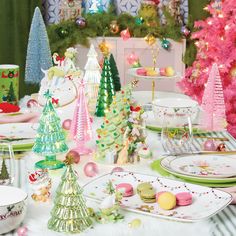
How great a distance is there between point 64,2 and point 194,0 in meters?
1.23

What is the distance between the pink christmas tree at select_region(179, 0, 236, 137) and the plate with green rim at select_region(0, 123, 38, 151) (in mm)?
2339

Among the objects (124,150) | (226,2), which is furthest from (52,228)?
(226,2)

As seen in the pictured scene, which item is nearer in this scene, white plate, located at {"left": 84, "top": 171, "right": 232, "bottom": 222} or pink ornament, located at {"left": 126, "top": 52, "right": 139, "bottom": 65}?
white plate, located at {"left": 84, "top": 171, "right": 232, "bottom": 222}

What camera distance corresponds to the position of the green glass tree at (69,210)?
1.20 m

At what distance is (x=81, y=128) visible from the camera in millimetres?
A: 1801

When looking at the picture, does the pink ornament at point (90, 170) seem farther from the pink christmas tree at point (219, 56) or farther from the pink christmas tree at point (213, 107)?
the pink christmas tree at point (219, 56)

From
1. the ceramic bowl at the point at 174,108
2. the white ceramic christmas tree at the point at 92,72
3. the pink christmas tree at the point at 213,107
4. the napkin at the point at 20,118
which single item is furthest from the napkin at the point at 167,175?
the white ceramic christmas tree at the point at 92,72

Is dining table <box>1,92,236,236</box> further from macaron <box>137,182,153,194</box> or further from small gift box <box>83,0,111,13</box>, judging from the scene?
small gift box <box>83,0,111,13</box>

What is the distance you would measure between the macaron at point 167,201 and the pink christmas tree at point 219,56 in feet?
9.33

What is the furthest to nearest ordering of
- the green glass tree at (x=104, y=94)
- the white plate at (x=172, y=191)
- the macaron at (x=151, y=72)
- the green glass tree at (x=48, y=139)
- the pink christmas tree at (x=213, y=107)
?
the macaron at (x=151, y=72)
the green glass tree at (x=104, y=94)
the pink christmas tree at (x=213, y=107)
the green glass tree at (x=48, y=139)
the white plate at (x=172, y=191)

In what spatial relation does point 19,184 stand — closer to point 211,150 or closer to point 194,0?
point 211,150

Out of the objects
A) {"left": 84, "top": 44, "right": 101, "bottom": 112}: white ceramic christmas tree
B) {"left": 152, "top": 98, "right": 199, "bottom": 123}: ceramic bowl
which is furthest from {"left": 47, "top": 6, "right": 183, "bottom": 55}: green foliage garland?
{"left": 152, "top": 98, "right": 199, "bottom": 123}: ceramic bowl

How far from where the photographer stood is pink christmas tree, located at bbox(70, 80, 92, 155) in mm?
1775

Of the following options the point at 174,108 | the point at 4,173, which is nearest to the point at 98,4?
the point at 174,108
